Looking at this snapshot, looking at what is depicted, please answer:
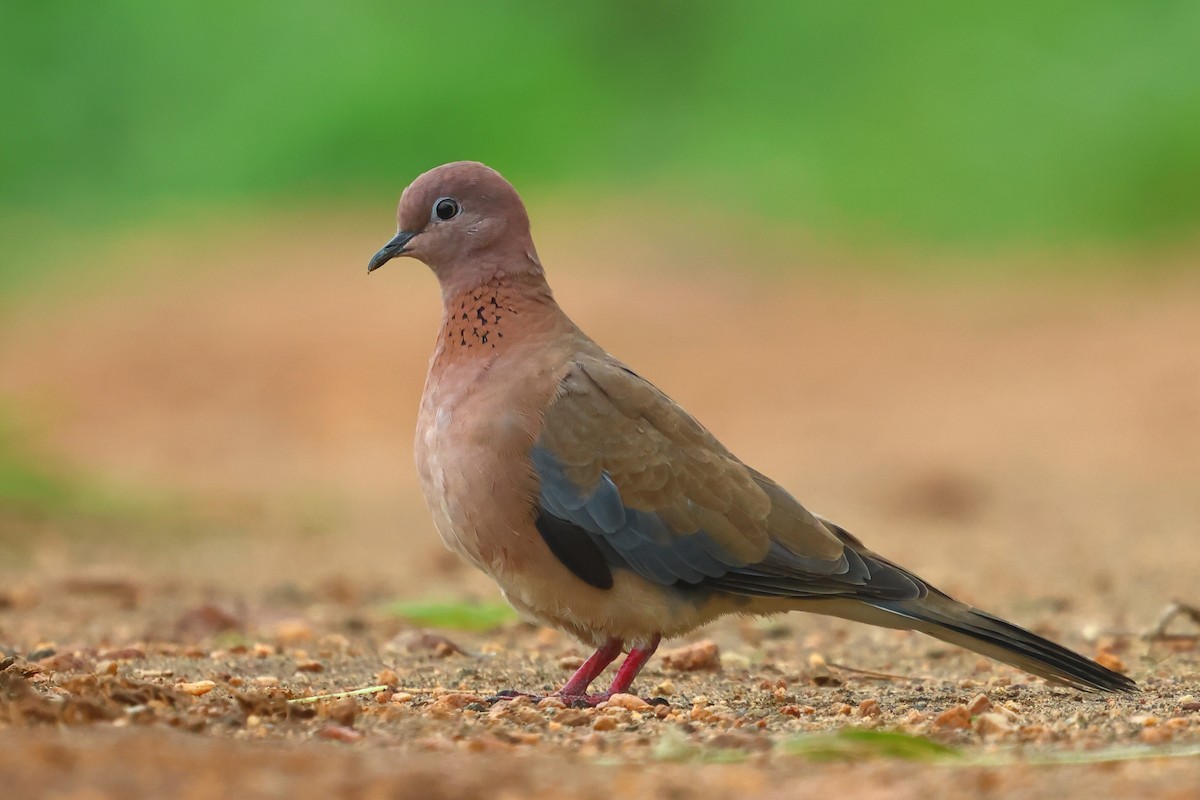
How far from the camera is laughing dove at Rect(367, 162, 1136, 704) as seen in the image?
413cm

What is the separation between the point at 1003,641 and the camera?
4.04 meters

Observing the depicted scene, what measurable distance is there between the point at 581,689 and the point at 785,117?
14875 millimetres

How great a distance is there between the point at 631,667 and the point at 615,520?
36 cm

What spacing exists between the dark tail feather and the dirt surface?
7 centimetres

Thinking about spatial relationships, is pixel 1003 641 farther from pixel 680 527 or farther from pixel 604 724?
pixel 604 724

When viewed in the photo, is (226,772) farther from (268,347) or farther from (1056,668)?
(268,347)

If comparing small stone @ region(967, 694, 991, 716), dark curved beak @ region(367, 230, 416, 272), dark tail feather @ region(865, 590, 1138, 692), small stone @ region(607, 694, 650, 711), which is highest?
dark curved beak @ region(367, 230, 416, 272)

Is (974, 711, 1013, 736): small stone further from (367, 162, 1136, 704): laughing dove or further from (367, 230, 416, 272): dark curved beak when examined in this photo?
(367, 230, 416, 272): dark curved beak

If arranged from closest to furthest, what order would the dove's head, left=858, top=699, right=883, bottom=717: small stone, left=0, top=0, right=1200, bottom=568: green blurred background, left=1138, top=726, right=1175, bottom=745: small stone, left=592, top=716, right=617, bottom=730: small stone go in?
left=1138, top=726, right=1175, bottom=745: small stone
left=592, top=716, right=617, bottom=730: small stone
left=858, top=699, right=883, bottom=717: small stone
the dove's head
left=0, top=0, right=1200, bottom=568: green blurred background

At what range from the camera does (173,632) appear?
546 cm

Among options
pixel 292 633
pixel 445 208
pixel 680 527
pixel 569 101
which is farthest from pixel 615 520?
pixel 569 101

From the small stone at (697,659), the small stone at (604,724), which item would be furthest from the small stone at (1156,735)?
the small stone at (697,659)

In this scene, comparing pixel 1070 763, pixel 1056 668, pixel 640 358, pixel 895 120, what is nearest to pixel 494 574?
pixel 1056 668

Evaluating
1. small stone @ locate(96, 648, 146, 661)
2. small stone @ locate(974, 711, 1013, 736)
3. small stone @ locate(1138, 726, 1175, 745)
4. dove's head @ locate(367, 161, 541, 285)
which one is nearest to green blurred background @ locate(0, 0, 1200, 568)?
small stone @ locate(96, 648, 146, 661)
